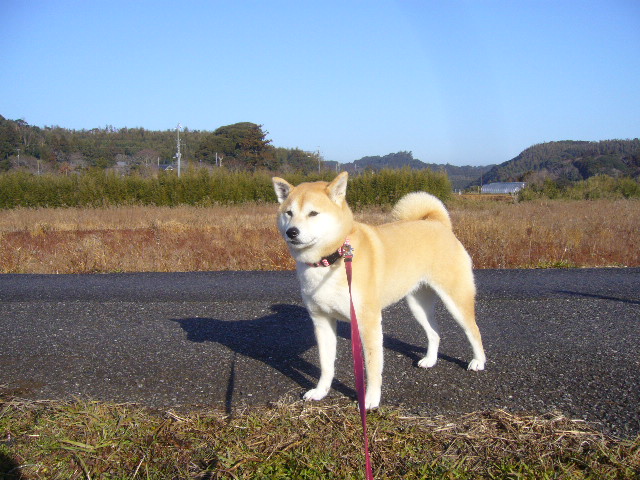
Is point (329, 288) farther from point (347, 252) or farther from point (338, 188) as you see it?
point (338, 188)

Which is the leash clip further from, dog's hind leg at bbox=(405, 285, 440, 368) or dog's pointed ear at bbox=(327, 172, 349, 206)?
dog's hind leg at bbox=(405, 285, 440, 368)

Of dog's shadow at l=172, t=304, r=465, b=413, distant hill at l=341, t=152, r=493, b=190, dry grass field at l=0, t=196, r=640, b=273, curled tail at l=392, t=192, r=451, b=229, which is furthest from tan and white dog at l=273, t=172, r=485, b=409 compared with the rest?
distant hill at l=341, t=152, r=493, b=190

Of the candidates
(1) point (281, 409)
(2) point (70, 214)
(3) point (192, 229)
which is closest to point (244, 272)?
(1) point (281, 409)

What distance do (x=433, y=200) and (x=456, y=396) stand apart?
183cm

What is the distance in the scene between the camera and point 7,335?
544 cm

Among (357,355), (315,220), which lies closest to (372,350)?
(357,355)

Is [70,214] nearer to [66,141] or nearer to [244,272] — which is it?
[244,272]

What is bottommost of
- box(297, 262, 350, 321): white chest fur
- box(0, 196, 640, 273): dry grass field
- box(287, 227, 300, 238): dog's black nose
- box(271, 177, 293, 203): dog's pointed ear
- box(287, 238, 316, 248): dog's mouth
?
box(0, 196, 640, 273): dry grass field

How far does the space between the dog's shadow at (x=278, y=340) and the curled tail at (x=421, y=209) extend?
1.27 meters

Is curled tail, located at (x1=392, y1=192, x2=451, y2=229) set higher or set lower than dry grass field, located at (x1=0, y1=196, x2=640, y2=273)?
higher

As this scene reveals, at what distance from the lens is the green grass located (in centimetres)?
266

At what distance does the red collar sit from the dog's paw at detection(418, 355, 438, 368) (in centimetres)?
148

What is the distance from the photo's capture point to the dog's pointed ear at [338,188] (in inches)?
136

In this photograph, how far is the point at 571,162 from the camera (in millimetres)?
76062
